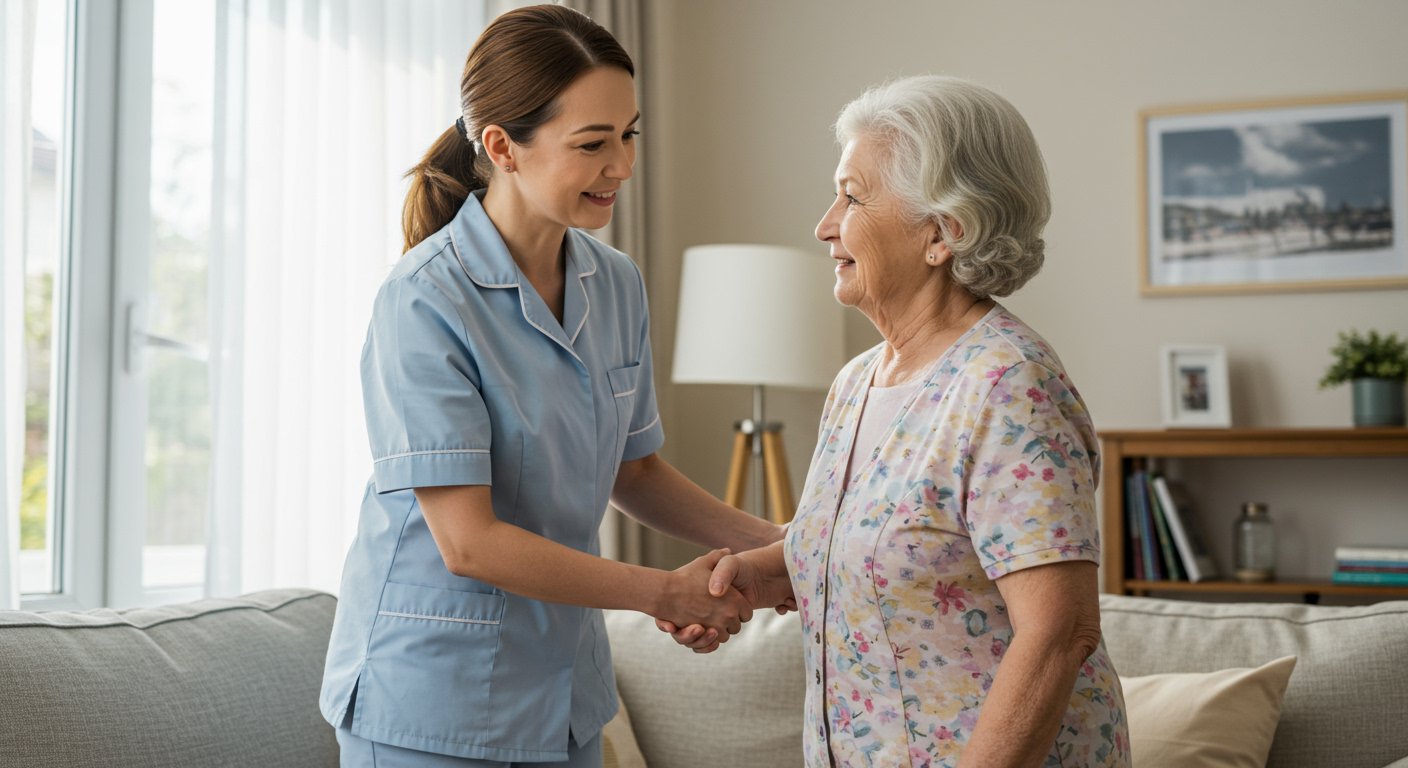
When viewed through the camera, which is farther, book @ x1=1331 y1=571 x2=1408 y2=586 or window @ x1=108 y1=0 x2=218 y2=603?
book @ x1=1331 y1=571 x2=1408 y2=586

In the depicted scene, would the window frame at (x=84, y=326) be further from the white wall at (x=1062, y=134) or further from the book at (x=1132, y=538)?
the book at (x=1132, y=538)

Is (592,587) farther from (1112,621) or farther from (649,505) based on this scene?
(1112,621)

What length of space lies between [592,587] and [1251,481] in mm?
3122

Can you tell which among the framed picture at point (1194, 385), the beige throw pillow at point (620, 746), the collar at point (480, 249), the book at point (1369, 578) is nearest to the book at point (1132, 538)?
the framed picture at point (1194, 385)

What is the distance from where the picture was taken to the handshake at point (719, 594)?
1.52 meters

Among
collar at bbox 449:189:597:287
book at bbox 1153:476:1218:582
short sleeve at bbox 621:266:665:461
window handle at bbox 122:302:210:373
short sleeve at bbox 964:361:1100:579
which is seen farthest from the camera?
book at bbox 1153:476:1218:582

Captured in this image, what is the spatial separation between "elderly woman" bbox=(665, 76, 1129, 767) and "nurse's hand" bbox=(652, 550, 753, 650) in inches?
5.1

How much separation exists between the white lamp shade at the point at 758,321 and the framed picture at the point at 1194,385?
109 centimetres

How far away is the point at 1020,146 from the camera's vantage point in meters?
1.35

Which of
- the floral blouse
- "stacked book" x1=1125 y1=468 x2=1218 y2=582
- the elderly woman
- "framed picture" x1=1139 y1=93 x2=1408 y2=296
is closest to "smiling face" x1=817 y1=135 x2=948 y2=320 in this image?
the elderly woman

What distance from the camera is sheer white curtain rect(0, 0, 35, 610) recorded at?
78.6 inches

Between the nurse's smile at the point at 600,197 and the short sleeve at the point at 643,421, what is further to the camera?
the short sleeve at the point at 643,421

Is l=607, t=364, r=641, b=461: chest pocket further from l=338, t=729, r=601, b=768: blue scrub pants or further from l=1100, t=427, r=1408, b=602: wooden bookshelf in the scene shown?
l=1100, t=427, r=1408, b=602: wooden bookshelf

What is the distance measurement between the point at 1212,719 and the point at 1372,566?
201cm
